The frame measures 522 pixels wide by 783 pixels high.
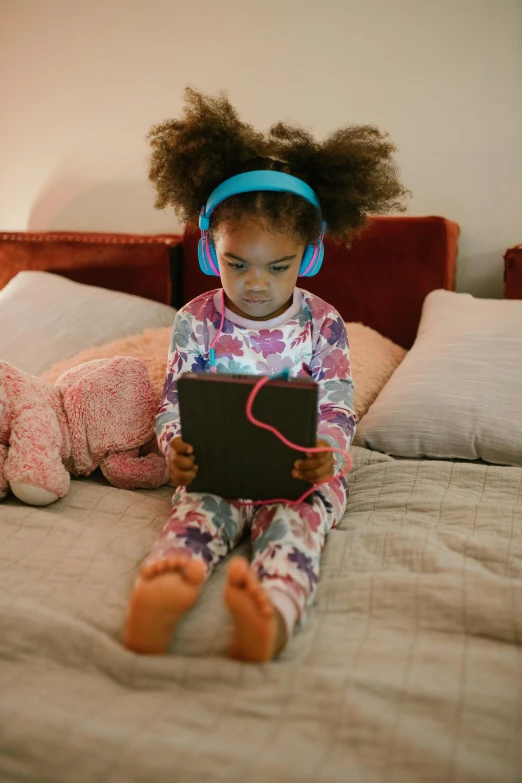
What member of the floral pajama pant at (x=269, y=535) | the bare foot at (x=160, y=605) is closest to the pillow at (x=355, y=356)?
the floral pajama pant at (x=269, y=535)

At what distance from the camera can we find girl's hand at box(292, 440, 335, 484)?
0.93 m

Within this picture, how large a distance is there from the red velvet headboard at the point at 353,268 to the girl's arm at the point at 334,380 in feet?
1.73

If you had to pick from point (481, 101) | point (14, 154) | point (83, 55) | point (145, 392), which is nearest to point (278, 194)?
point (145, 392)

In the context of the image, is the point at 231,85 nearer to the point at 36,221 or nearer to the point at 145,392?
the point at 36,221

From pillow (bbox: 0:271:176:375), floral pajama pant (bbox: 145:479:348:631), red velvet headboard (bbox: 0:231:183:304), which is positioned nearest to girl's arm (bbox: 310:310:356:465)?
floral pajama pant (bbox: 145:479:348:631)

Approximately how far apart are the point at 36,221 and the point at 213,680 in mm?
2112

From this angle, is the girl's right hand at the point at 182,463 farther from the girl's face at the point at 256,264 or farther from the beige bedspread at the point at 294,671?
the girl's face at the point at 256,264

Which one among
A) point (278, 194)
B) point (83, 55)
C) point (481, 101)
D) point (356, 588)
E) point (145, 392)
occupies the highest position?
point (83, 55)

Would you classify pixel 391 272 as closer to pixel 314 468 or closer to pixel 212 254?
pixel 212 254

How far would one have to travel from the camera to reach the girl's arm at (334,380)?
1.14m

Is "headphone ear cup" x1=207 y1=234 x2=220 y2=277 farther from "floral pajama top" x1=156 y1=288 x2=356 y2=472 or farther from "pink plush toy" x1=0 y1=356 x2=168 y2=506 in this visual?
"pink plush toy" x1=0 y1=356 x2=168 y2=506

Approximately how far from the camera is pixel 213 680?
28.9 inches

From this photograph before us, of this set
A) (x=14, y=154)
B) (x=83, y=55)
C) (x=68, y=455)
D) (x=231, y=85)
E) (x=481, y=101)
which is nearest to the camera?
(x=68, y=455)

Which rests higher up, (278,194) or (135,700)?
(278,194)
